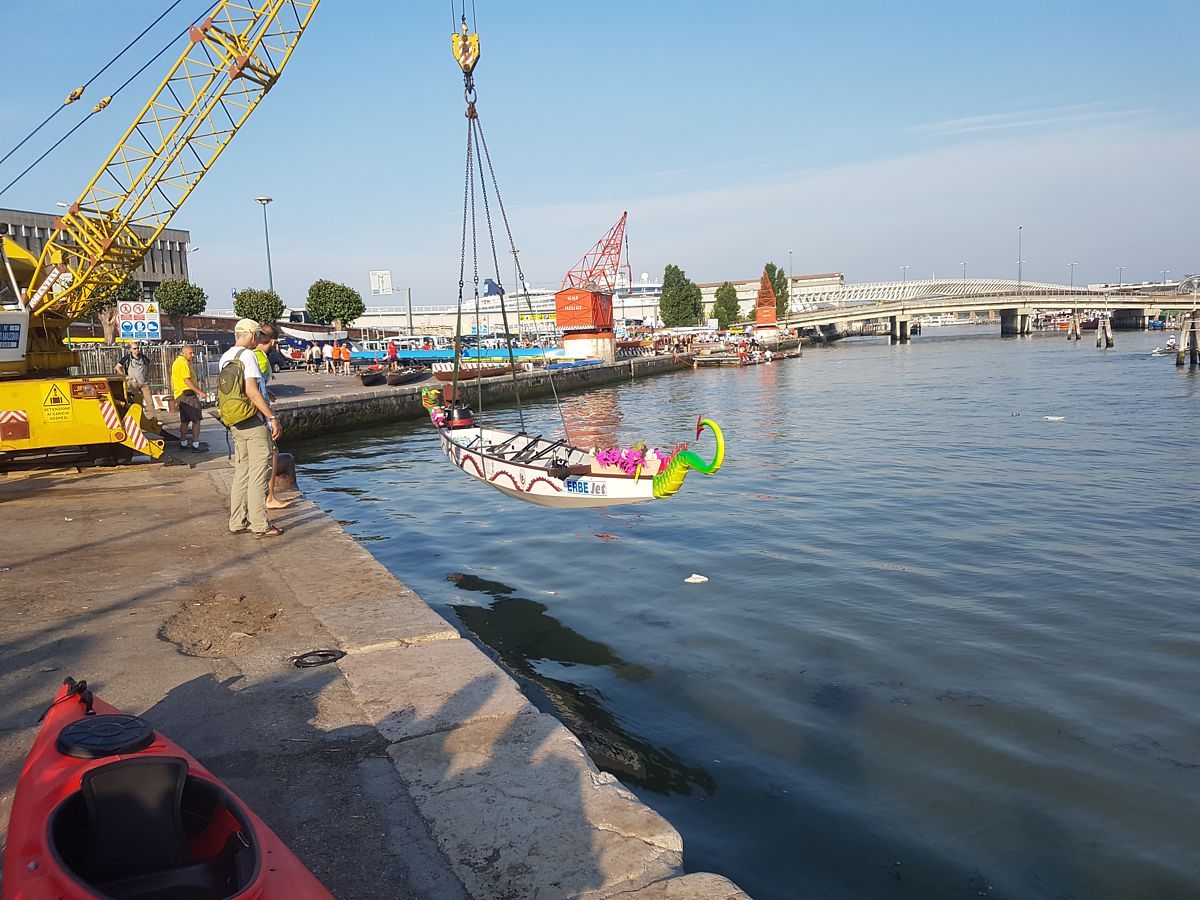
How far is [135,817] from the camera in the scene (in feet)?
9.59

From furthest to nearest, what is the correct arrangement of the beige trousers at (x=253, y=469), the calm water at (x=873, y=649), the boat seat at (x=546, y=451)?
1. the boat seat at (x=546, y=451)
2. the beige trousers at (x=253, y=469)
3. the calm water at (x=873, y=649)

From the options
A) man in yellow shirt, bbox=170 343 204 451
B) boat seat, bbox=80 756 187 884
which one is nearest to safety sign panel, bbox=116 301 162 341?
man in yellow shirt, bbox=170 343 204 451

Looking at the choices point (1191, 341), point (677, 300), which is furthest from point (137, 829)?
point (677, 300)

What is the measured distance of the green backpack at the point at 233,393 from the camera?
9.18 meters

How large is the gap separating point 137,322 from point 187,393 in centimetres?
790

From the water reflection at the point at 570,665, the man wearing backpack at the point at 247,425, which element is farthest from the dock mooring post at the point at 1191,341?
the man wearing backpack at the point at 247,425

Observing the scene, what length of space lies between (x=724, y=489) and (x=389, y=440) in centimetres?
1411

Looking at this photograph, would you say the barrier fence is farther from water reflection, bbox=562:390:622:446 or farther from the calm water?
water reflection, bbox=562:390:622:446

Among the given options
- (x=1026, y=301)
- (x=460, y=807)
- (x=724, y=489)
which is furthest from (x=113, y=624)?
(x=1026, y=301)

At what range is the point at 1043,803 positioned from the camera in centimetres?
613

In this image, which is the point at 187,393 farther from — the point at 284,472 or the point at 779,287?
the point at 779,287

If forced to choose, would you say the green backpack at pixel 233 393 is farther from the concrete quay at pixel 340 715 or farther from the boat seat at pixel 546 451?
the boat seat at pixel 546 451

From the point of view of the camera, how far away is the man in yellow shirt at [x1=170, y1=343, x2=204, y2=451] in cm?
1639

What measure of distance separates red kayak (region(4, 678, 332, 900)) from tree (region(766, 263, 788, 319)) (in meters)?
142
